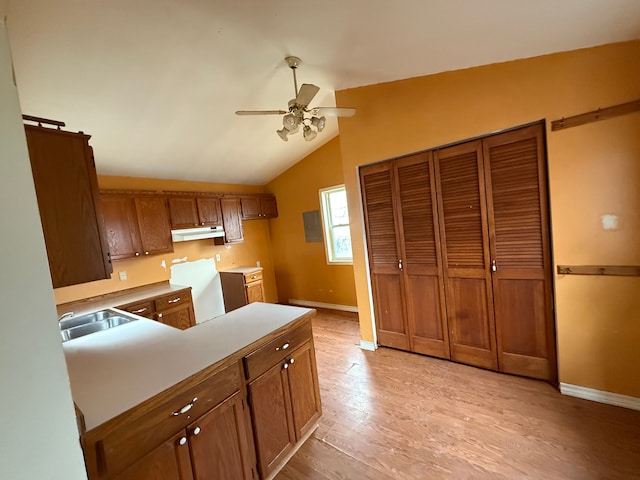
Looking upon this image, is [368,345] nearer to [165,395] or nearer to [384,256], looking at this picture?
[384,256]

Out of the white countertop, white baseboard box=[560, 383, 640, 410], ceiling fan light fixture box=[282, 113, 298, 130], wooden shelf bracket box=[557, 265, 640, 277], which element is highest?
ceiling fan light fixture box=[282, 113, 298, 130]

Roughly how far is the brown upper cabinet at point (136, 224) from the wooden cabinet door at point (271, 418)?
2.60 meters

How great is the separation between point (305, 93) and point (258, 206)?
3.07m

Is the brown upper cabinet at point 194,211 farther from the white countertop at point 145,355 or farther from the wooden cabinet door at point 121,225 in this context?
the white countertop at point 145,355

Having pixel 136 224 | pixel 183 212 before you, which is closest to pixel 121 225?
pixel 136 224

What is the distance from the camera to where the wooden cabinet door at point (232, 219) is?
438 centimetres

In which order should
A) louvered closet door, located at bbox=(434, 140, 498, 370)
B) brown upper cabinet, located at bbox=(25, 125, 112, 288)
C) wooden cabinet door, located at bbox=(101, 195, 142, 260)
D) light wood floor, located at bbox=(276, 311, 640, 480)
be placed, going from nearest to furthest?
brown upper cabinet, located at bbox=(25, 125, 112, 288) → light wood floor, located at bbox=(276, 311, 640, 480) → louvered closet door, located at bbox=(434, 140, 498, 370) → wooden cabinet door, located at bbox=(101, 195, 142, 260)

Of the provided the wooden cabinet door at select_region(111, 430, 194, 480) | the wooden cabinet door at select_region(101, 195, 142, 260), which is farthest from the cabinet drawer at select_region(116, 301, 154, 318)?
the wooden cabinet door at select_region(111, 430, 194, 480)

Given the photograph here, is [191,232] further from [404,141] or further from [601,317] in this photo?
[601,317]

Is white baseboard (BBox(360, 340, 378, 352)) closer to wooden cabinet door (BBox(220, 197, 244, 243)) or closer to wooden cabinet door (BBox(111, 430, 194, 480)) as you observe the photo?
wooden cabinet door (BBox(111, 430, 194, 480))

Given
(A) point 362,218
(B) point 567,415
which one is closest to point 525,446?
(B) point 567,415

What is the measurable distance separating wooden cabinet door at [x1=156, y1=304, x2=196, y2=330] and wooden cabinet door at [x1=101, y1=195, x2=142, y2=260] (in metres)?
0.80

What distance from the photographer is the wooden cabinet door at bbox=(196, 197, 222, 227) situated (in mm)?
4055

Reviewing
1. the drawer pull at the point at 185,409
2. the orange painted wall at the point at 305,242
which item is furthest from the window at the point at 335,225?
the drawer pull at the point at 185,409
